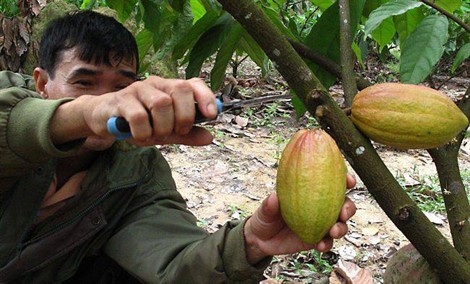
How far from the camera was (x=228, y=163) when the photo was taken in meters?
3.22

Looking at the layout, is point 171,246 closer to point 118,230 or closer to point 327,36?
point 118,230

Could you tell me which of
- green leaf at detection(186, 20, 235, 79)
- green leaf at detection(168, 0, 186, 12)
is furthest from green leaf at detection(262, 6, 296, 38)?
green leaf at detection(168, 0, 186, 12)

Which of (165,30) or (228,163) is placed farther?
(228,163)

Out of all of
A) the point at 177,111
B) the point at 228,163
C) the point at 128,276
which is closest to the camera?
the point at 177,111

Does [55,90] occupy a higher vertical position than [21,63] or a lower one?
higher

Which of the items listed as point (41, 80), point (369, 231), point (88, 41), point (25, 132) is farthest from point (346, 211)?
point (369, 231)

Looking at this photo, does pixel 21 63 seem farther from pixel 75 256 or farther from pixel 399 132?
pixel 399 132

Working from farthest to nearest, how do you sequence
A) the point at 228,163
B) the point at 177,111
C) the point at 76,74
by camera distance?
1. the point at 228,163
2. the point at 76,74
3. the point at 177,111

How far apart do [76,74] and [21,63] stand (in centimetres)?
296

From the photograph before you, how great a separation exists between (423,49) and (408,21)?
0.33 meters

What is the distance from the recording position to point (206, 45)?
125 cm

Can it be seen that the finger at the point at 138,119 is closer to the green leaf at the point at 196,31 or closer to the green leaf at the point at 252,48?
the green leaf at the point at 196,31

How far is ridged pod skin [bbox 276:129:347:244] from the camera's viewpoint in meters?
0.76

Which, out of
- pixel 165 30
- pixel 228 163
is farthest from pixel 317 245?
pixel 228 163
